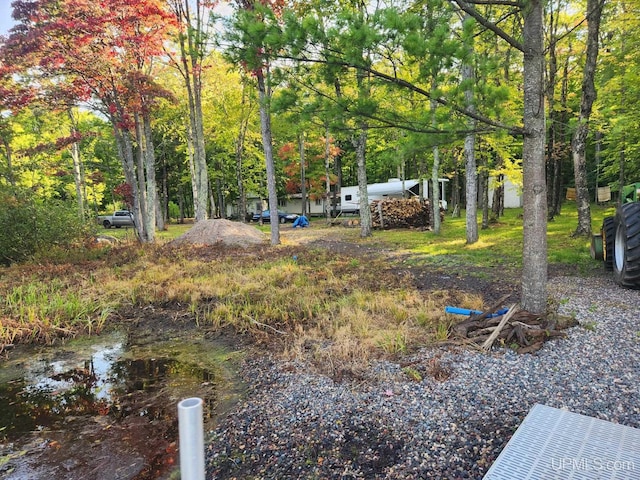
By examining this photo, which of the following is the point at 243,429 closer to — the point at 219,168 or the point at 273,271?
the point at 273,271

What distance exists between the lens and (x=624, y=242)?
5086 millimetres

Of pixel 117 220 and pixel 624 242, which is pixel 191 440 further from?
pixel 117 220

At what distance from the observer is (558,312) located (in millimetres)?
4473

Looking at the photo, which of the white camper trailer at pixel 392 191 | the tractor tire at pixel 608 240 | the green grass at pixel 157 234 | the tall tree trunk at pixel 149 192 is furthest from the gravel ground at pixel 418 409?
the white camper trailer at pixel 392 191

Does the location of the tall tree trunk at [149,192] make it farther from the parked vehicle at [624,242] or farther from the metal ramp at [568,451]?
the metal ramp at [568,451]

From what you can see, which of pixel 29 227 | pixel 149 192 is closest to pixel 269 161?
pixel 149 192

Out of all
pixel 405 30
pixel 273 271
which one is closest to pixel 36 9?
pixel 273 271

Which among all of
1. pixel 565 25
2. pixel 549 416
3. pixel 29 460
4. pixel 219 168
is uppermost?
pixel 565 25

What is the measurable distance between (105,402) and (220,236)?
992 centimetres

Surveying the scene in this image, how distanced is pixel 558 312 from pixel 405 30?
12.1 feet

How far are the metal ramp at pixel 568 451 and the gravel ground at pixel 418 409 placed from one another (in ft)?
0.60

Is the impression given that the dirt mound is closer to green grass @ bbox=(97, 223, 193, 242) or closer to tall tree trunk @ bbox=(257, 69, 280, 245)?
tall tree trunk @ bbox=(257, 69, 280, 245)

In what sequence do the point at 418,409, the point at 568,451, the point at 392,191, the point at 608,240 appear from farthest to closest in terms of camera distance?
the point at 392,191
the point at 608,240
the point at 418,409
the point at 568,451

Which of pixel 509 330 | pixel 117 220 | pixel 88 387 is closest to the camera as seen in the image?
pixel 88 387
